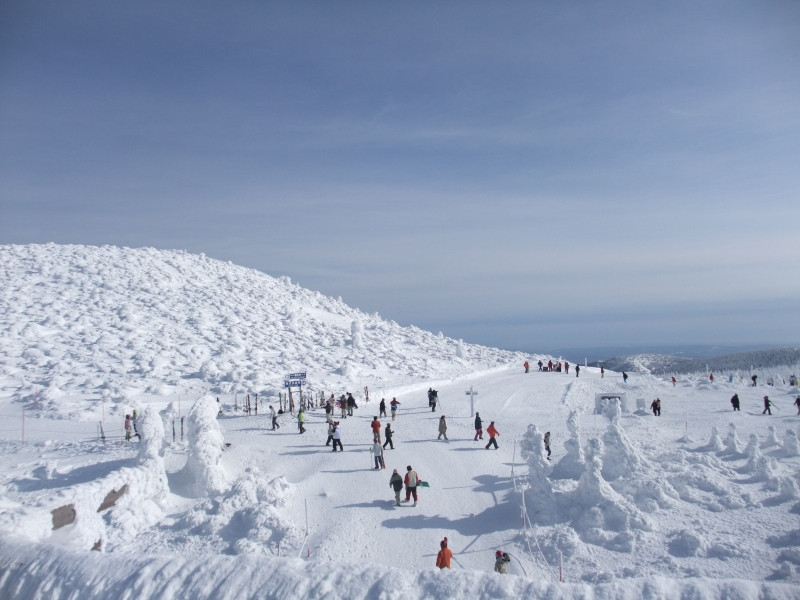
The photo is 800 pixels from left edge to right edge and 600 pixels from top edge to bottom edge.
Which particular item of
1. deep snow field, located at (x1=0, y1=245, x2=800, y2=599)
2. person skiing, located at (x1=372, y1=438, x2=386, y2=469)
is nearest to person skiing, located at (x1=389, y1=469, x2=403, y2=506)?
deep snow field, located at (x1=0, y1=245, x2=800, y2=599)

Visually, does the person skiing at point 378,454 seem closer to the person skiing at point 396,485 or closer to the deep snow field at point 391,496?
the deep snow field at point 391,496

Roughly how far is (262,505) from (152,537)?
2.94 meters

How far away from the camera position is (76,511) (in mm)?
13562

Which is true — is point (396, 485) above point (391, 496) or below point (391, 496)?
above

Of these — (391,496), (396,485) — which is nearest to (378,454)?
(391,496)

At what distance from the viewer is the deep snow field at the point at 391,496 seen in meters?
7.70

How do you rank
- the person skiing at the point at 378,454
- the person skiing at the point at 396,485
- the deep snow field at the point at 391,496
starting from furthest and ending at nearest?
the person skiing at the point at 378,454
the person skiing at the point at 396,485
the deep snow field at the point at 391,496

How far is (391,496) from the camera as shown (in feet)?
53.4

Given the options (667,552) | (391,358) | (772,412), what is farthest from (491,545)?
(391,358)

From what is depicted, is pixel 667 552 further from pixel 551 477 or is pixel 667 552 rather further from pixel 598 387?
pixel 598 387

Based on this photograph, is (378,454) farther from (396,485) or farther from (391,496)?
(396,485)

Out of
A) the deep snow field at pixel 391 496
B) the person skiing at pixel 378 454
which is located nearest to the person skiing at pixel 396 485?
the deep snow field at pixel 391 496

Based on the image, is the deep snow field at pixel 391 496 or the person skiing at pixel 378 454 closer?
the deep snow field at pixel 391 496

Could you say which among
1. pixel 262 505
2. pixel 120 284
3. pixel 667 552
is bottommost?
pixel 667 552
